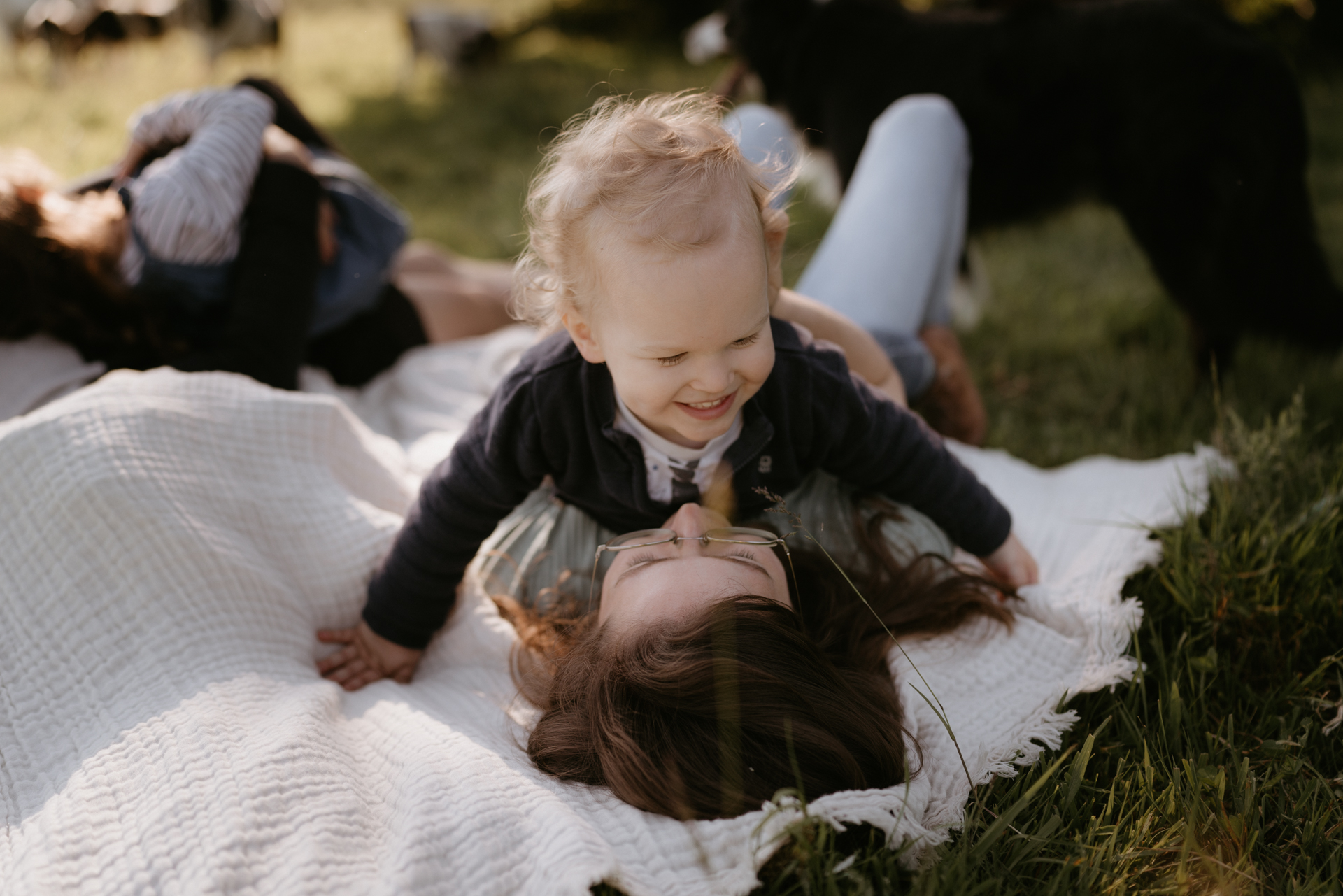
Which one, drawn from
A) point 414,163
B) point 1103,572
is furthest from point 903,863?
point 414,163

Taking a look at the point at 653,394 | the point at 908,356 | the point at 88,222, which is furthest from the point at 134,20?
the point at 653,394

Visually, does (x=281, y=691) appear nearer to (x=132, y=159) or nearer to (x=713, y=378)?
(x=713, y=378)

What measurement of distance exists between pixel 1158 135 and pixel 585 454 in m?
2.00

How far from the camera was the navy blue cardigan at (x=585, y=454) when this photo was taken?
1.45 metres

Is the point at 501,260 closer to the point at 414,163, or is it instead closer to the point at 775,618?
the point at 414,163

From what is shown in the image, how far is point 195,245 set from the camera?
2037mm

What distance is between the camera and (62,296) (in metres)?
1.97

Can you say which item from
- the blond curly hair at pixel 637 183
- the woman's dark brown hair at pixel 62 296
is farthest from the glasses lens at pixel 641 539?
the woman's dark brown hair at pixel 62 296

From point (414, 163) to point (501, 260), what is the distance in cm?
187

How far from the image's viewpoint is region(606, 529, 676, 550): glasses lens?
1327 millimetres

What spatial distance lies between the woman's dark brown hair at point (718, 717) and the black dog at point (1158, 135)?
6.33ft

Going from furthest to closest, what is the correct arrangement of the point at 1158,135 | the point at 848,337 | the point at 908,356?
the point at 1158,135 < the point at 908,356 < the point at 848,337

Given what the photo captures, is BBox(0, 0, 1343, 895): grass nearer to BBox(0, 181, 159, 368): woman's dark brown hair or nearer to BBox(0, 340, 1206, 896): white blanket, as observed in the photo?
BBox(0, 340, 1206, 896): white blanket

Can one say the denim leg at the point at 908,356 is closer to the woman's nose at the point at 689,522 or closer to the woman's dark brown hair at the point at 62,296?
the woman's nose at the point at 689,522
